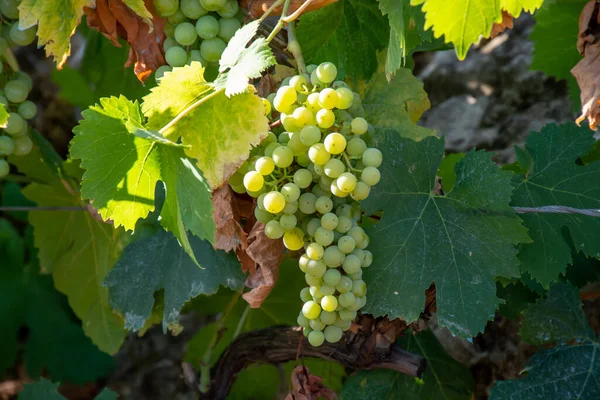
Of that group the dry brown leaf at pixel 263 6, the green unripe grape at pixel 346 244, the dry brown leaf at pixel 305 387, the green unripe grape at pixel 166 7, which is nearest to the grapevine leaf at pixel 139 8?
the green unripe grape at pixel 166 7

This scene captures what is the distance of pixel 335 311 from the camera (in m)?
0.97

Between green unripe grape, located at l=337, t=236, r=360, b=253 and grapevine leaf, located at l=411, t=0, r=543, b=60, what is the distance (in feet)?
0.89

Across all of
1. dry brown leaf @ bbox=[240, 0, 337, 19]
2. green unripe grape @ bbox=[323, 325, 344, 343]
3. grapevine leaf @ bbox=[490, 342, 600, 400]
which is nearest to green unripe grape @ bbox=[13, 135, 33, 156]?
dry brown leaf @ bbox=[240, 0, 337, 19]

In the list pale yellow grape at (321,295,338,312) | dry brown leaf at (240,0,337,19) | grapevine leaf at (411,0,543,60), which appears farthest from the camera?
dry brown leaf at (240,0,337,19)

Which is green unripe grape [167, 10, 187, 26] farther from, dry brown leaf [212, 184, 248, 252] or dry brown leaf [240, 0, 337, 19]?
dry brown leaf [212, 184, 248, 252]

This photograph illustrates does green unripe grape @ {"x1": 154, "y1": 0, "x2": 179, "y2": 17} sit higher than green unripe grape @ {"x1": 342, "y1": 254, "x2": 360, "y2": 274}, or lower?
higher

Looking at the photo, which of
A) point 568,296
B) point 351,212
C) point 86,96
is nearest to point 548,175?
point 568,296

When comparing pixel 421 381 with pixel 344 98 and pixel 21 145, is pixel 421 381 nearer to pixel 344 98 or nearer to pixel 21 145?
pixel 344 98

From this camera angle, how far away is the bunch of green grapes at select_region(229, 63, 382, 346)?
898mm

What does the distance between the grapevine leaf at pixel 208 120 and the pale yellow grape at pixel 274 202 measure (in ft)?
0.29

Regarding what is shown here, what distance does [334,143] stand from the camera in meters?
0.88

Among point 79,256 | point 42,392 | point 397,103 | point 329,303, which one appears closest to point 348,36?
point 397,103

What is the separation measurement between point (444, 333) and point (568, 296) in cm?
62

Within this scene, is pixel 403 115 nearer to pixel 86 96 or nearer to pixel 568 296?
pixel 568 296
